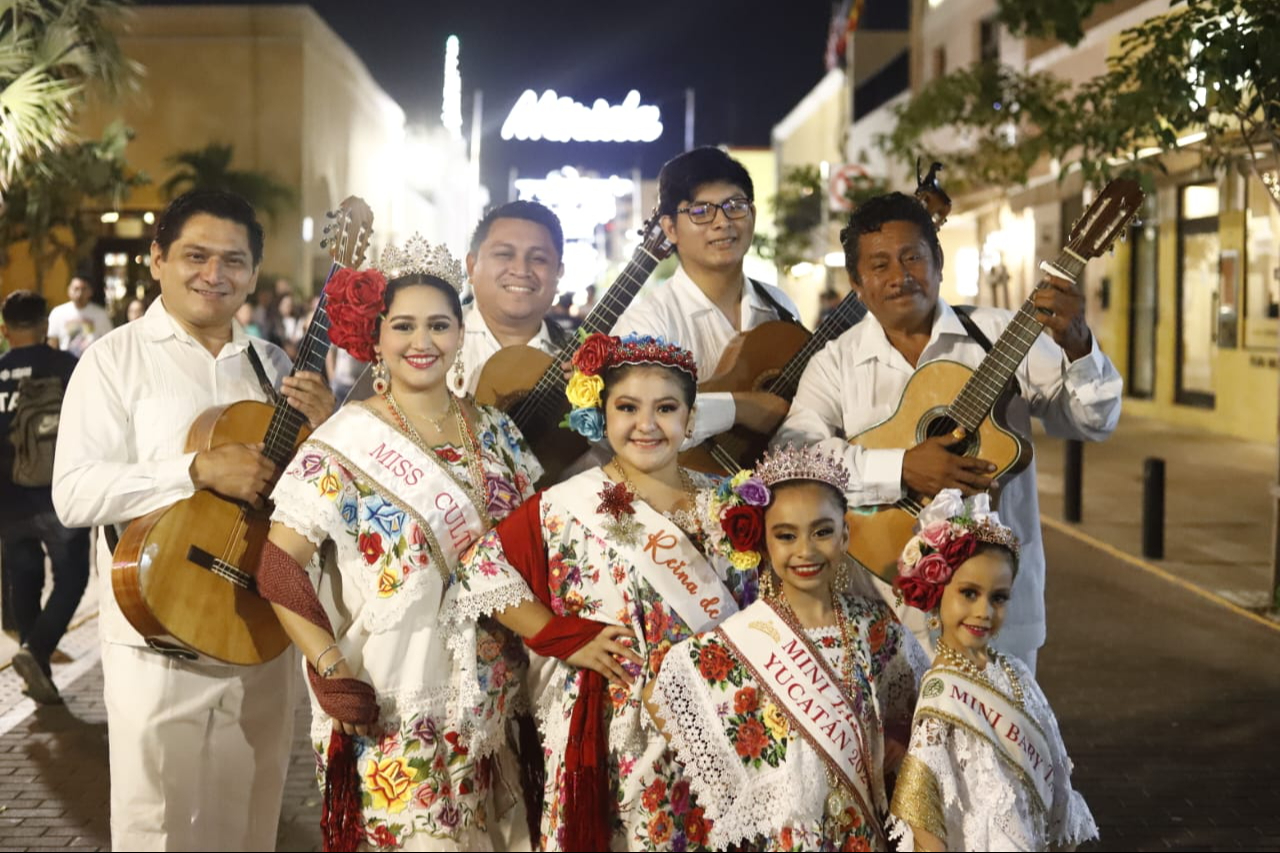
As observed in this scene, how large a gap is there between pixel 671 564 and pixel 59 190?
15.5 metres

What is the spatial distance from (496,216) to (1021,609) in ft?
7.41

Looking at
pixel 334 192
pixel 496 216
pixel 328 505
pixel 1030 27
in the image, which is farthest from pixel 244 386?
pixel 334 192

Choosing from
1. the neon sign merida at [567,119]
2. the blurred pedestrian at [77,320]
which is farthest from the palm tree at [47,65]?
the neon sign merida at [567,119]

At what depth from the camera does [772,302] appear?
16.0 ft

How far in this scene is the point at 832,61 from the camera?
4562cm

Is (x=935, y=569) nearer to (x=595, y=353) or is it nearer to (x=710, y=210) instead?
(x=595, y=353)

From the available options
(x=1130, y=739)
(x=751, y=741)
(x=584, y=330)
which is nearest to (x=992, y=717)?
(x=751, y=741)

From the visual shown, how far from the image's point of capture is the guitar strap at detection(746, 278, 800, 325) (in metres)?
4.87

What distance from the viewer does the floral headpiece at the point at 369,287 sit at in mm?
3811

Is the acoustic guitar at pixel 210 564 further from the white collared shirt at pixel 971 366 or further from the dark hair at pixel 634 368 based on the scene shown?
the white collared shirt at pixel 971 366

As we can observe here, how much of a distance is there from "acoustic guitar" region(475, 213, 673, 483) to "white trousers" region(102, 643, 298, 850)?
1.10m

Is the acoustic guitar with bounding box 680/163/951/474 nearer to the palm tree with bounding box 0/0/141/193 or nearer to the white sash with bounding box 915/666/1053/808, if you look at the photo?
the white sash with bounding box 915/666/1053/808

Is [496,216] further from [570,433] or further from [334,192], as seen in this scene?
[334,192]

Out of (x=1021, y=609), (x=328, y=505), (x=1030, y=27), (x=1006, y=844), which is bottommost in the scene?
(x=1006, y=844)
